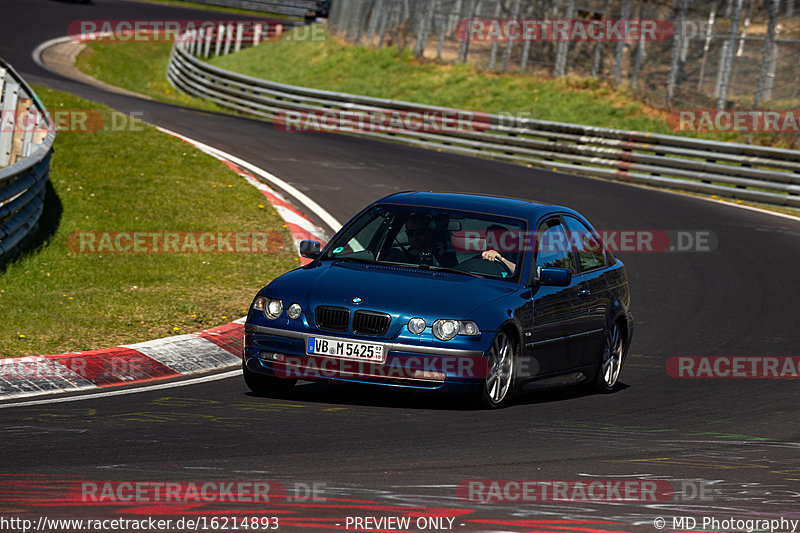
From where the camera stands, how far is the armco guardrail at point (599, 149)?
74.2 ft

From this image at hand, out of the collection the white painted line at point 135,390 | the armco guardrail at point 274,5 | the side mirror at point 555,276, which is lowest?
the armco guardrail at point 274,5

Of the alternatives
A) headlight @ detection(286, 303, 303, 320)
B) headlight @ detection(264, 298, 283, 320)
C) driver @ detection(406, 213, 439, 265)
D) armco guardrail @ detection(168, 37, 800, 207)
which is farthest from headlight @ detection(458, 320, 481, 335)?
armco guardrail @ detection(168, 37, 800, 207)

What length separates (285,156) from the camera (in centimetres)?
2283

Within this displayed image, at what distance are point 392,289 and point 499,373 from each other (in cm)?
94

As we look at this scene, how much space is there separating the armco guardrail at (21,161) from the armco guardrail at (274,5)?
5418cm

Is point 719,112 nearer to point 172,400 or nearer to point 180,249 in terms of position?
point 180,249

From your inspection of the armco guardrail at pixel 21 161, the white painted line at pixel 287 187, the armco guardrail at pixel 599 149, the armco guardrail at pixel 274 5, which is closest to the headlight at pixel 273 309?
the armco guardrail at pixel 21 161

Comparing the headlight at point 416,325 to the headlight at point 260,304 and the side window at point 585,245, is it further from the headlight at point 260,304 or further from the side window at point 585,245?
the side window at point 585,245

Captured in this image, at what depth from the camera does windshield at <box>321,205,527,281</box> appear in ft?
29.3

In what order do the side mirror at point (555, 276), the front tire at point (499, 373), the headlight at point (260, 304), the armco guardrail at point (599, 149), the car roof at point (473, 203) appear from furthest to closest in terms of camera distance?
the armco guardrail at point (599, 149) < the car roof at point (473, 203) < the side mirror at point (555, 276) < the headlight at point (260, 304) < the front tire at point (499, 373)

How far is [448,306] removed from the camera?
319 inches

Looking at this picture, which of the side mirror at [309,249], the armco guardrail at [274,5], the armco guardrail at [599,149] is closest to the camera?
the side mirror at [309,249]

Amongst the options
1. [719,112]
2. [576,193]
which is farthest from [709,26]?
[576,193]

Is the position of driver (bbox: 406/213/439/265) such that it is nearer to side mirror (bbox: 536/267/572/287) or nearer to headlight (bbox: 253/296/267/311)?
side mirror (bbox: 536/267/572/287)
